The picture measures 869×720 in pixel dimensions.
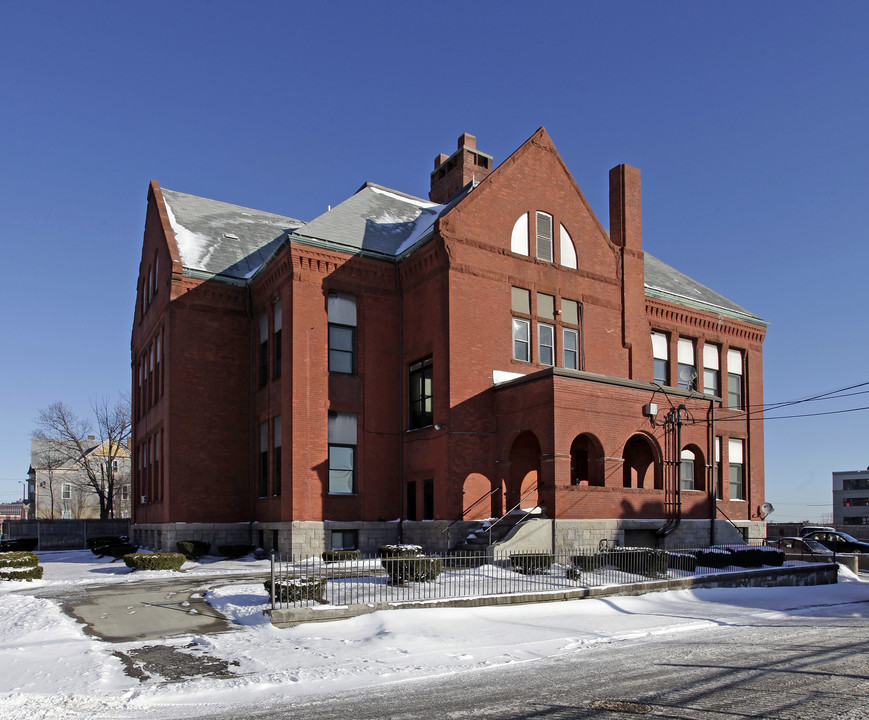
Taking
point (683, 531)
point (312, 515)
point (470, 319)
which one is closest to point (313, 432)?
point (312, 515)

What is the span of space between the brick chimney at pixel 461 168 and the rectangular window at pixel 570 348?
11671mm

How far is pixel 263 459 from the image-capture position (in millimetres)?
31578

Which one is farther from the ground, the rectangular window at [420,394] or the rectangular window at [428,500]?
the rectangular window at [420,394]

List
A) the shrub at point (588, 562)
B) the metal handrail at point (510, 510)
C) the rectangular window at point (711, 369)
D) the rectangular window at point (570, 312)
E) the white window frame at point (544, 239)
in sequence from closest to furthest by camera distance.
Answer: the shrub at point (588, 562) → the metal handrail at point (510, 510) → the white window frame at point (544, 239) → the rectangular window at point (570, 312) → the rectangular window at point (711, 369)

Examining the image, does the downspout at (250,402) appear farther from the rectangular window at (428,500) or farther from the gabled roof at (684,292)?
the gabled roof at (684,292)

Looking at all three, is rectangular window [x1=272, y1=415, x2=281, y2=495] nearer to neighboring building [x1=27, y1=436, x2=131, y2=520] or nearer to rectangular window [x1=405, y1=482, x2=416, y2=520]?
rectangular window [x1=405, y1=482, x2=416, y2=520]

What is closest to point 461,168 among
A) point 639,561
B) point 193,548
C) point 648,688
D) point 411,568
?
point 193,548

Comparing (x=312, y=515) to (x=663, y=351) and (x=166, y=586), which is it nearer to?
(x=166, y=586)

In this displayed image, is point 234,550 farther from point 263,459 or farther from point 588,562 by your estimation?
point 588,562

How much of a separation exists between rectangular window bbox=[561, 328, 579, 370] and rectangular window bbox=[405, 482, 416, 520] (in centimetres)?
774

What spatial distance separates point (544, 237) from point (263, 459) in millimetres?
14599

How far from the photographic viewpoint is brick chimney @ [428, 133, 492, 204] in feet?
128

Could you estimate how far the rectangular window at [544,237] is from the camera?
100 feet

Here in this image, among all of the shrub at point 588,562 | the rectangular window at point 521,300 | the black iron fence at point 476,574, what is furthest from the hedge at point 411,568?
the rectangular window at point 521,300
